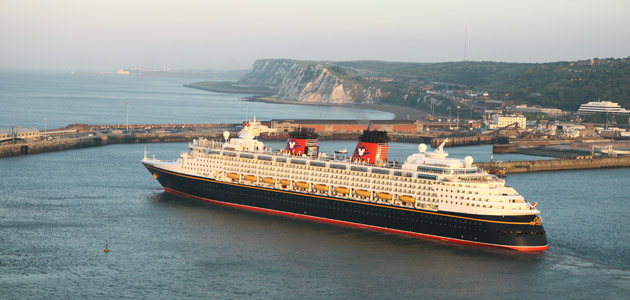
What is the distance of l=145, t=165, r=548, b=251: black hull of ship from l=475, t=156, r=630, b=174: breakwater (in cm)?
2134

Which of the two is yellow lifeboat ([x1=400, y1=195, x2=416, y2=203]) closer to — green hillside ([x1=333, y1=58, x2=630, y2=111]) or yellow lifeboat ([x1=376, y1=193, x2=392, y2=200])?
yellow lifeboat ([x1=376, y1=193, x2=392, y2=200])

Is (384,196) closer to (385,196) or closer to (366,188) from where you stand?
(385,196)

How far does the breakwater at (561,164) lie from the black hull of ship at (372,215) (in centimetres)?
2134

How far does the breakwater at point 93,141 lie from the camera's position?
59000mm

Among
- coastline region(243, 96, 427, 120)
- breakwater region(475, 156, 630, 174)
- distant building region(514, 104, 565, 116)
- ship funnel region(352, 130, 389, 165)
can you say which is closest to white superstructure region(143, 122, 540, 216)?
ship funnel region(352, 130, 389, 165)

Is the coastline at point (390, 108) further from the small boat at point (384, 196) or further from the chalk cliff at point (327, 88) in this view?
the small boat at point (384, 196)

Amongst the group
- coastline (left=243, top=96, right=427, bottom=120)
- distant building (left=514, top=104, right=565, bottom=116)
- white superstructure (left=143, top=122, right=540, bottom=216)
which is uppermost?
distant building (left=514, top=104, right=565, bottom=116)

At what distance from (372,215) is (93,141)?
4096cm

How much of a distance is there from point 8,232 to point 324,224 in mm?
13977

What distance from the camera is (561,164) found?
58.5 m

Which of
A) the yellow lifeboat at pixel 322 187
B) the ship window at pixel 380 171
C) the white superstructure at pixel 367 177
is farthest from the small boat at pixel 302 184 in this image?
the ship window at pixel 380 171

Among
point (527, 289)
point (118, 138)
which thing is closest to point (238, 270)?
point (527, 289)

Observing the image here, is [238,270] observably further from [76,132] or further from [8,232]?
[76,132]

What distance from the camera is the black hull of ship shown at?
30.7 meters
